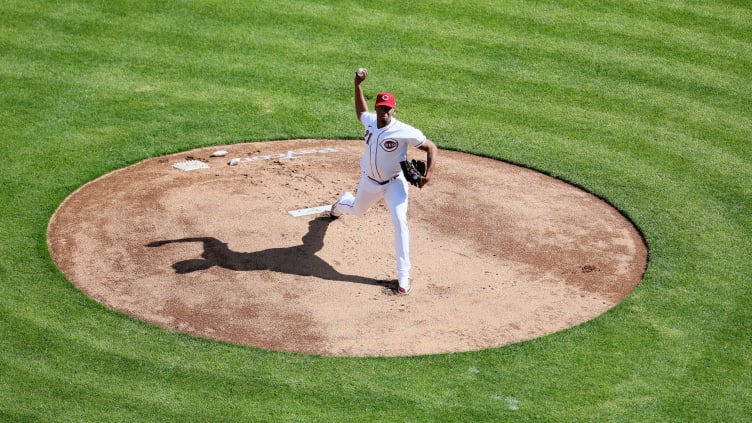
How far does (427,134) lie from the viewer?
14992mm

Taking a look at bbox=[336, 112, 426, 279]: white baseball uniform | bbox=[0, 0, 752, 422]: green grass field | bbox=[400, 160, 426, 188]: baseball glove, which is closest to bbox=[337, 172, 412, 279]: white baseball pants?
bbox=[336, 112, 426, 279]: white baseball uniform

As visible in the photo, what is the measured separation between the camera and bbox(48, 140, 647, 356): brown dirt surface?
32.6ft

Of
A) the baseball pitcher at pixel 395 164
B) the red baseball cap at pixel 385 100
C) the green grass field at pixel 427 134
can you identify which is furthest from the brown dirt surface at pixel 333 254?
the red baseball cap at pixel 385 100

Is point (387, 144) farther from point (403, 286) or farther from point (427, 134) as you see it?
point (427, 134)

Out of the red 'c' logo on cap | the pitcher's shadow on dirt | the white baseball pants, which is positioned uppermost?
the red 'c' logo on cap

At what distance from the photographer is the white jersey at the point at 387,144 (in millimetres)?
10539

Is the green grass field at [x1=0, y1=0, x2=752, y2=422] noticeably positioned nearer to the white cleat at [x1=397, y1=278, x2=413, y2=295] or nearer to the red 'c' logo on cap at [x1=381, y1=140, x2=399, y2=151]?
the white cleat at [x1=397, y1=278, x2=413, y2=295]

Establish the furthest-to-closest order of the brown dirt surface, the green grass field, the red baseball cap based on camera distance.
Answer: the red baseball cap → the brown dirt surface → the green grass field

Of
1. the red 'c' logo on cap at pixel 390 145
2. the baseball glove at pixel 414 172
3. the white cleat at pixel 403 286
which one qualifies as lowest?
the white cleat at pixel 403 286

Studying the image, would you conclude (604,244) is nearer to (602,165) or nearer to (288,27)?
(602,165)

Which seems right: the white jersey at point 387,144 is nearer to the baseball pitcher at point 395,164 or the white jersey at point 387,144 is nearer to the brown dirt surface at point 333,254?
the baseball pitcher at point 395,164

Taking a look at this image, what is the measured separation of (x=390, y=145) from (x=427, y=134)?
177 inches

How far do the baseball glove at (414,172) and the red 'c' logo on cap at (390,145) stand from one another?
195 millimetres

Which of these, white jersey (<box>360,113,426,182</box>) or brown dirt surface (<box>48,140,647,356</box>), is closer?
brown dirt surface (<box>48,140,647,356</box>)
